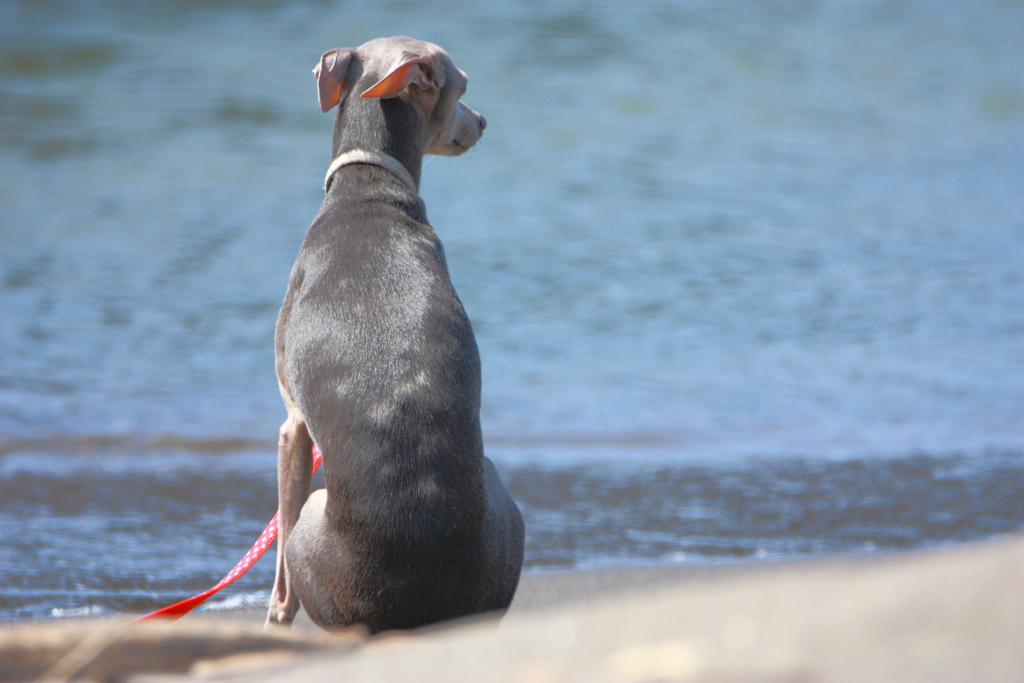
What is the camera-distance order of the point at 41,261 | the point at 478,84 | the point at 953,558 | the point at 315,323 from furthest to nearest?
the point at 478,84 → the point at 41,261 → the point at 315,323 → the point at 953,558

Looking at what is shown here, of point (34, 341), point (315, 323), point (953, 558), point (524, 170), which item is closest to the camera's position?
point (953, 558)

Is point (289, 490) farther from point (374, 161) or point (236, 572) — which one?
point (374, 161)

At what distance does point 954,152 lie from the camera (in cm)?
1266

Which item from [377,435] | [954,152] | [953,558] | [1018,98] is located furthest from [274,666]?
[1018,98]

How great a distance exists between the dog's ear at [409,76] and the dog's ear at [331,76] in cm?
20

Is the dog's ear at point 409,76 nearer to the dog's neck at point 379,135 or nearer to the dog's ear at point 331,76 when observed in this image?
the dog's neck at point 379,135

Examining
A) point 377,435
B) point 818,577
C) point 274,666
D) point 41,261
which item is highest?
point 818,577

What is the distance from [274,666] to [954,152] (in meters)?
12.9

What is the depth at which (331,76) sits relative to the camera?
3473mm

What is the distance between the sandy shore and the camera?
Result: 114 cm

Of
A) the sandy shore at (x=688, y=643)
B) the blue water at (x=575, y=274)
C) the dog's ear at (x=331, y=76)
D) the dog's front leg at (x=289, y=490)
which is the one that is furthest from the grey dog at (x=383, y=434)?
the blue water at (x=575, y=274)

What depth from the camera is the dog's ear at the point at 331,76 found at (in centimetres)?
346

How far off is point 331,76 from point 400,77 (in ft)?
0.92

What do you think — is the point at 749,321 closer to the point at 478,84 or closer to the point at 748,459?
the point at 748,459
